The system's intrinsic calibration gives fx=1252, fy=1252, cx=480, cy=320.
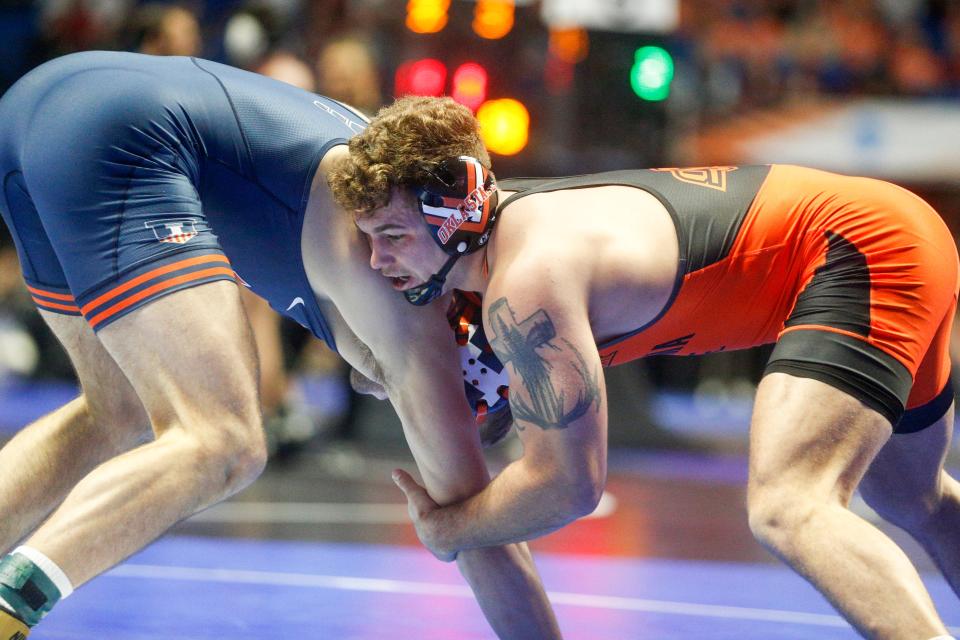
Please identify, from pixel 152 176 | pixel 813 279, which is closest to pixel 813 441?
pixel 813 279

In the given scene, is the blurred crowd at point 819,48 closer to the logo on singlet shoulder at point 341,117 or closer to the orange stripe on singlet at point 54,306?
the logo on singlet shoulder at point 341,117

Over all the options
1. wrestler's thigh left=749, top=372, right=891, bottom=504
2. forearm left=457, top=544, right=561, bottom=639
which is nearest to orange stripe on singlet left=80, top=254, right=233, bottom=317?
forearm left=457, top=544, right=561, bottom=639

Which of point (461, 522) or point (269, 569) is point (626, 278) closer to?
point (461, 522)

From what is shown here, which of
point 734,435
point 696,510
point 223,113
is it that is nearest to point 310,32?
point 734,435

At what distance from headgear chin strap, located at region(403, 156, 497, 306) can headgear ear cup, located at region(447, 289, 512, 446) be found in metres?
0.22

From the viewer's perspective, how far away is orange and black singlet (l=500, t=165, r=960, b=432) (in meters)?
2.61

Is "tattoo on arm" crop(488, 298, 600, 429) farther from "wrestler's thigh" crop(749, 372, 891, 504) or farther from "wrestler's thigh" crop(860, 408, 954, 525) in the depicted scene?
"wrestler's thigh" crop(860, 408, 954, 525)

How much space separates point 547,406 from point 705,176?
0.71m

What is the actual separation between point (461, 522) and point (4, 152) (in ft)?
4.34

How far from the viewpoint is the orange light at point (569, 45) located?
783 cm

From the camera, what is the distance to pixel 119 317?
2611 mm

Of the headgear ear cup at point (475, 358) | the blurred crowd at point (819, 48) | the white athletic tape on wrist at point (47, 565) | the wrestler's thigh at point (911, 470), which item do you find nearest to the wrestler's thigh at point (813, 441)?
the wrestler's thigh at point (911, 470)

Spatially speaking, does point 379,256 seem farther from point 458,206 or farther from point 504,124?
point 504,124

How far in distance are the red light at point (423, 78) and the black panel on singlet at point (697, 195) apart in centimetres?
468
